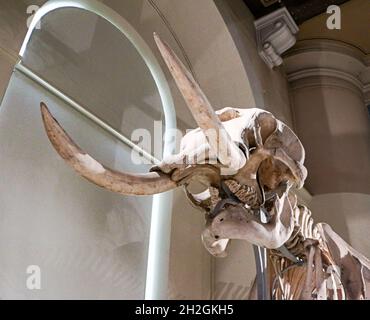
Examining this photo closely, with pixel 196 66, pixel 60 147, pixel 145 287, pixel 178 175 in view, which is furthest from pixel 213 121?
pixel 196 66

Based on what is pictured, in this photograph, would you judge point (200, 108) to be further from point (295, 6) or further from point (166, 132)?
point (295, 6)

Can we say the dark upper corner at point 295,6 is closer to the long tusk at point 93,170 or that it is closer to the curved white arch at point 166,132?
the curved white arch at point 166,132

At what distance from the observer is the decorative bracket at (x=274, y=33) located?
3.02 meters

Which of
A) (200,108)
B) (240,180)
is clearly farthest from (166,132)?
(200,108)

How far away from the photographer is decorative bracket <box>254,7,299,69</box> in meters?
3.02

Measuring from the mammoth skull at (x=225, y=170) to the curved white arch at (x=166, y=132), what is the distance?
853mm

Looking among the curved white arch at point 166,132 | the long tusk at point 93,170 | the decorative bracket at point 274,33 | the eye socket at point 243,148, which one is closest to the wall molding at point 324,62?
the decorative bracket at point 274,33

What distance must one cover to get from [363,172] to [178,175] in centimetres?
276

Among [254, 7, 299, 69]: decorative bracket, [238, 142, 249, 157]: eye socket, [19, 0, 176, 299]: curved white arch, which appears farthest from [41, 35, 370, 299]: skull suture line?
[254, 7, 299, 69]: decorative bracket

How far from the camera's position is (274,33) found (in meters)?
3.03

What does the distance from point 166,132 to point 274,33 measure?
135 cm

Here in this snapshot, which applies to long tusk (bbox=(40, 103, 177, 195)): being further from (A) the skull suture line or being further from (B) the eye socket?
(B) the eye socket

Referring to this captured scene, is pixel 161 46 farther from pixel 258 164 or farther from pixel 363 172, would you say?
pixel 363 172

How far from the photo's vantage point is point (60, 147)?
0.75 metres
